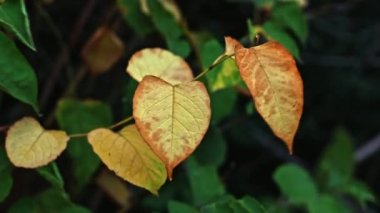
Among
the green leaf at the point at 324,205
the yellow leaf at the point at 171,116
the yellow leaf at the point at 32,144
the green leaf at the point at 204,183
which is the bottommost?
the green leaf at the point at 324,205

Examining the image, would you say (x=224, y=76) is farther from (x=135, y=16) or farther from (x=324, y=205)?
(x=324, y=205)

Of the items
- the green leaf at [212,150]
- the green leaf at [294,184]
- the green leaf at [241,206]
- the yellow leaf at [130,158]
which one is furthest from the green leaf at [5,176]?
the green leaf at [294,184]

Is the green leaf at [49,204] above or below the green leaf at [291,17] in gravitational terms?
below

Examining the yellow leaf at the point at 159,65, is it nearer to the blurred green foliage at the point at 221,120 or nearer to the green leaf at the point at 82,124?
the blurred green foliage at the point at 221,120

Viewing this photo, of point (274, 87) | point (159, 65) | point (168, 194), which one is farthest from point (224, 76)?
point (168, 194)

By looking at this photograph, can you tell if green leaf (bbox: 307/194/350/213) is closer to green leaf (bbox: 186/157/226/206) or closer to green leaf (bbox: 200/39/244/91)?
green leaf (bbox: 186/157/226/206)

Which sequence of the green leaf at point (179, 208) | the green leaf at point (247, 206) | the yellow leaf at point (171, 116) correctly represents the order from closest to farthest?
the yellow leaf at point (171, 116) → the green leaf at point (247, 206) → the green leaf at point (179, 208)

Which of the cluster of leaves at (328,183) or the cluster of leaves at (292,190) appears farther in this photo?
the cluster of leaves at (328,183)
